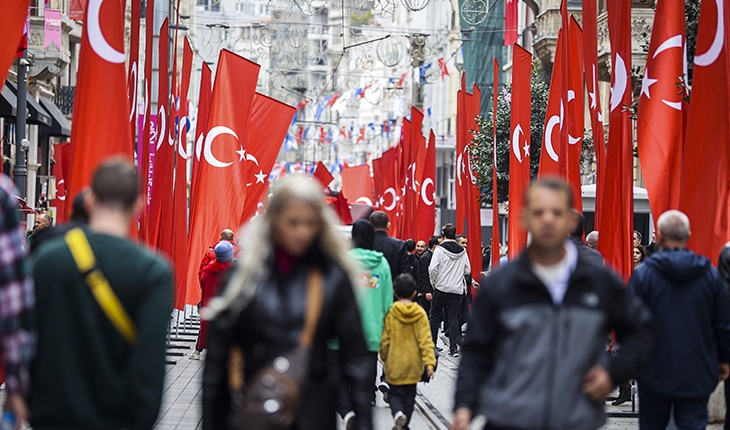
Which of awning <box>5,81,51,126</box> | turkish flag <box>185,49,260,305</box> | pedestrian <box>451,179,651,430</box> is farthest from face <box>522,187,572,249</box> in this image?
awning <box>5,81,51,126</box>

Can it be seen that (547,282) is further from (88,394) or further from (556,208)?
(88,394)

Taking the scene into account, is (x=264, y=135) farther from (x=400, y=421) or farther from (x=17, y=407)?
(x=17, y=407)

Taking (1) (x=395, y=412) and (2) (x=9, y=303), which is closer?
(2) (x=9, y=303)

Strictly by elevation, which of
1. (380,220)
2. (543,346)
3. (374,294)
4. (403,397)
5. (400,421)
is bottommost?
(400,421)

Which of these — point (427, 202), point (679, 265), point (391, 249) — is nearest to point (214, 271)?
point (391, 249)

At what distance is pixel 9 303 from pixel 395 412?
587 centimetres

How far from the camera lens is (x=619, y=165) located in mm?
12188

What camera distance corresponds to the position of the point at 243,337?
479 cm

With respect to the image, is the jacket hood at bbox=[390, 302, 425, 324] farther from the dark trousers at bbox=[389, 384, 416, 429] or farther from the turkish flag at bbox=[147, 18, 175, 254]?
the turkish flag at bbox=[147, 18, 175, 254]

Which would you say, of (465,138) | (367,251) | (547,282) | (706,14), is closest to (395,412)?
(367,251)

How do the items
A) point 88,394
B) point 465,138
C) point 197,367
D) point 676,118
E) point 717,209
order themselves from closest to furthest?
point 88,394
point 717,209
point 676,118
point 197,367
point 465,138

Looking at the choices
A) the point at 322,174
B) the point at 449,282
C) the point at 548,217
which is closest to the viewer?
the point at 548,217

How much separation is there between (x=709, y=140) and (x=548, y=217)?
233 inches

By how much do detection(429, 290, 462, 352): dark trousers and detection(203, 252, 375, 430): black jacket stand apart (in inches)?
502
